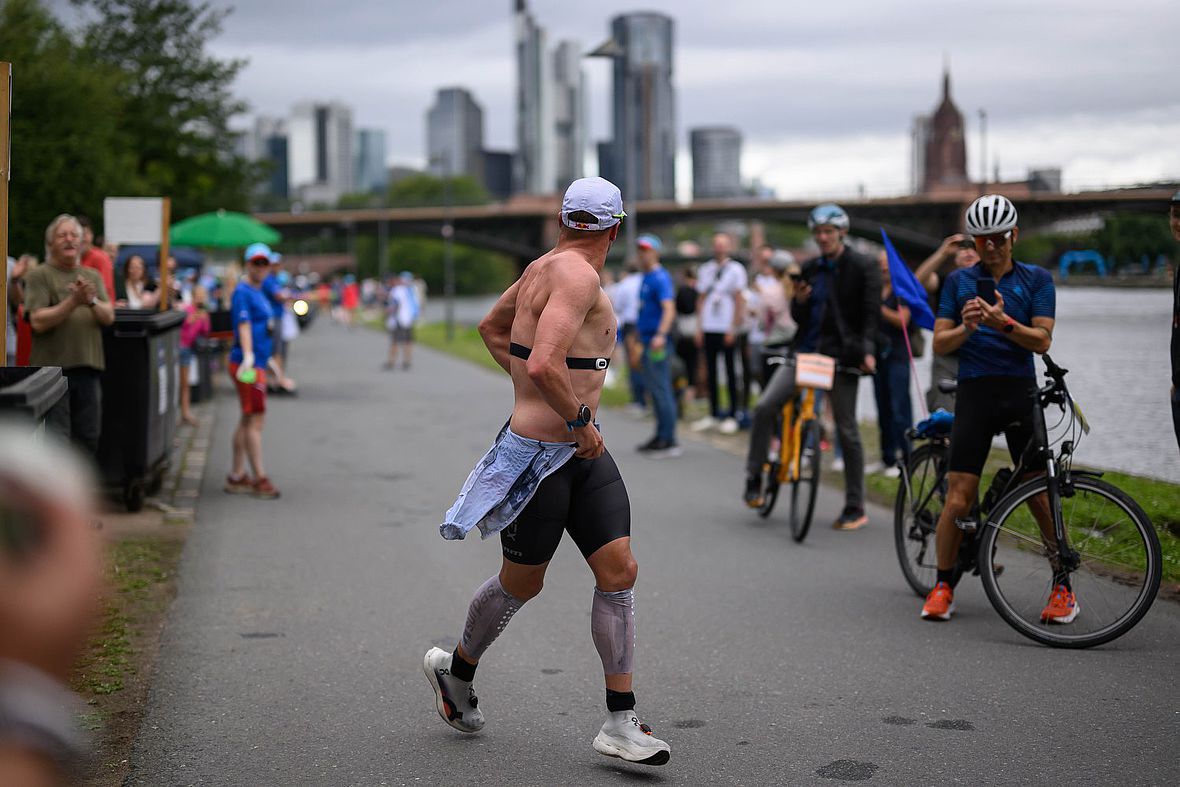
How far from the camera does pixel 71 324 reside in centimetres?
888

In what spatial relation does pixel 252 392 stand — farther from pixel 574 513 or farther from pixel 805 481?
pixel 574 513

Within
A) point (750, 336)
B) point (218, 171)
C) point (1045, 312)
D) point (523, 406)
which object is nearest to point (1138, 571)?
point (1045, 312)

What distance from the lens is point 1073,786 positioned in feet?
13.9

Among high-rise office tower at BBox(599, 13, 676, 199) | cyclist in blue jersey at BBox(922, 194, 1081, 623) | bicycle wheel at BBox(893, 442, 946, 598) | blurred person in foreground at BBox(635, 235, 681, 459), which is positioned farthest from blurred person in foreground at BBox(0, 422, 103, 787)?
high-rise office tower at BBox(599, 13, 676, 199)

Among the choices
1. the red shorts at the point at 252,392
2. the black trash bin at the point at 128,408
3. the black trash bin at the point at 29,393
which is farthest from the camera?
the red shorts at the point at 252,392

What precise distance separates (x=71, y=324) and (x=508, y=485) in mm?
5292

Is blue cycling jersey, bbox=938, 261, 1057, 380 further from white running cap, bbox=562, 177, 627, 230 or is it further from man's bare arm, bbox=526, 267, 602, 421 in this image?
man's bare arm, bbox=526, 267, 602, 421

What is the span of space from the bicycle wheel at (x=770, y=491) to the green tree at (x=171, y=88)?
33.9m

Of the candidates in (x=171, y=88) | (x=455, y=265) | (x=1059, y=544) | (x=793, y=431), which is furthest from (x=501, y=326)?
(x=455, y=265)

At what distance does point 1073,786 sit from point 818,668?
5.30ft

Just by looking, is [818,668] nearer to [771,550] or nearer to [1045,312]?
[1045,312]

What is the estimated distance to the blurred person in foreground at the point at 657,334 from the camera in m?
13.2

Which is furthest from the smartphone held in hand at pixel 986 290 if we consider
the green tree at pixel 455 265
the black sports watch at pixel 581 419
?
the green tree at pixel 455 265

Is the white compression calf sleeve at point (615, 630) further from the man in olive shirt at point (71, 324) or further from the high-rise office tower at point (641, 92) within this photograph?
the high-rise office tower at point (641, 92)
